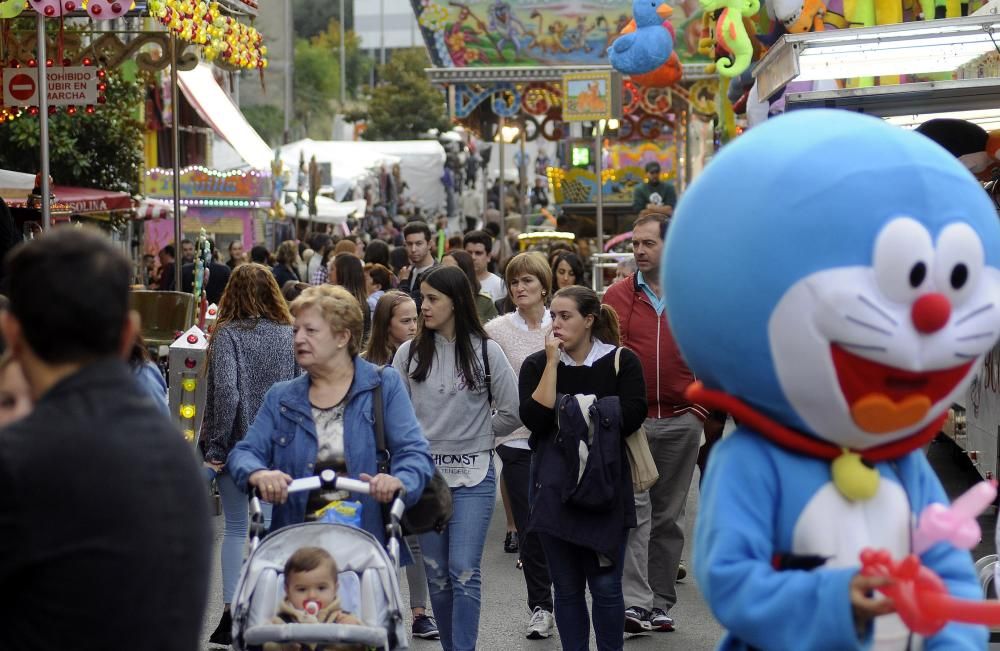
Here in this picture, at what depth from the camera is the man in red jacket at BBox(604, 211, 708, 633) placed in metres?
8.00

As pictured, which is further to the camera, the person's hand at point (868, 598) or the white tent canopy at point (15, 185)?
the white tent canopy at point (15, 185)

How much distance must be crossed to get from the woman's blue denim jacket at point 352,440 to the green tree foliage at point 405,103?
56.8 meters

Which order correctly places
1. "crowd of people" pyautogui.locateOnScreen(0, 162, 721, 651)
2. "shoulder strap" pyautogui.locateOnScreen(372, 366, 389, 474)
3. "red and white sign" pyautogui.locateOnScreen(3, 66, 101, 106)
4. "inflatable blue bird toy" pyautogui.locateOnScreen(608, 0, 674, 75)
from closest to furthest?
"crowd of people" pyautogui.locateOnScreen(0, 162, 721, 651), "shoulder strap" pyautogui.locateOnScreen(372, 366, 389, 474), "red and white sign" pyautogui.locateOnScreen(3, 66, 101, 106), "inflatable blue bird toy" pyautogui.locateOnScreen(608, 0, 674, 75)

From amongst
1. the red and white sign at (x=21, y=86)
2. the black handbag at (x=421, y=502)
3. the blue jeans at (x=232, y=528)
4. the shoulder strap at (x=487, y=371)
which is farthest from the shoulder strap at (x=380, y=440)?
the red and white sign at (x=21, y=86)

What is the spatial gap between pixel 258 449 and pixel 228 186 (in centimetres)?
2331

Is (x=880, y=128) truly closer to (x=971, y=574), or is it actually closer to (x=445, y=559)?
(x=971, y=574)

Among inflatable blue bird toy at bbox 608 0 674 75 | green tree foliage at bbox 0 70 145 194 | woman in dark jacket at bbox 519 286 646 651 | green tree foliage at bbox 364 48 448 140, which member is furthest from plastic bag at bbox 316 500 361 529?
green tree foliage at bbox 364 48 448 140

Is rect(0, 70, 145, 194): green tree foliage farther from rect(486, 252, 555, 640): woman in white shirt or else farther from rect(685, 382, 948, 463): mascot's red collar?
rect(685, 382, 948, 463): mascot's red collar

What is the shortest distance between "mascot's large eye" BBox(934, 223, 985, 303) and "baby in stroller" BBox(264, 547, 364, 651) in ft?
7.47

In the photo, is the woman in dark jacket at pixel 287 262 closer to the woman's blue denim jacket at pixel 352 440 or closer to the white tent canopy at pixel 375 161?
the woman's blue denim jacket at pixel 352 440

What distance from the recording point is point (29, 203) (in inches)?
563

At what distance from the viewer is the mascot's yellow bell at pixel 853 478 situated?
3670 millimetres

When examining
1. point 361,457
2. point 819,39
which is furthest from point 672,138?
point 361,457

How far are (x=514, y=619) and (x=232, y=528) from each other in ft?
5.29
